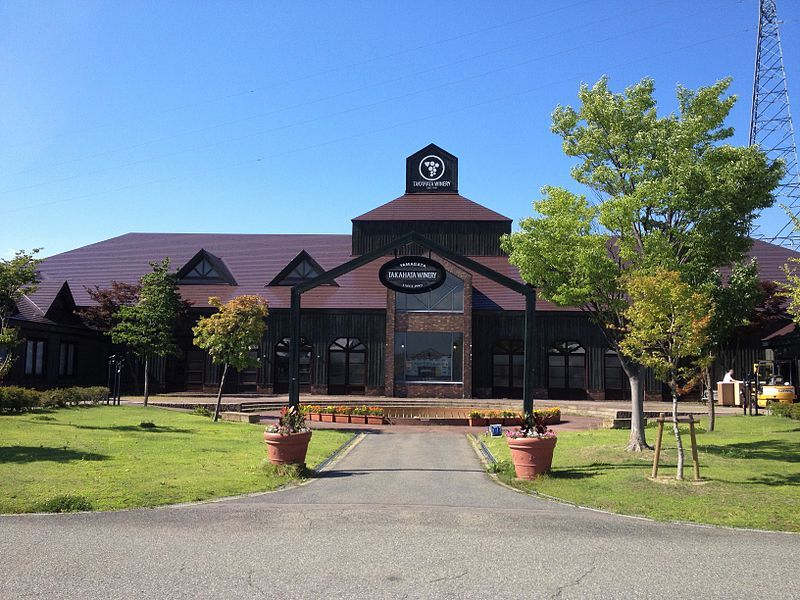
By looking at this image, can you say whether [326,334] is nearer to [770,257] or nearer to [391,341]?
[391,341]

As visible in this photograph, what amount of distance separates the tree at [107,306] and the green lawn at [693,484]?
27.8 metres

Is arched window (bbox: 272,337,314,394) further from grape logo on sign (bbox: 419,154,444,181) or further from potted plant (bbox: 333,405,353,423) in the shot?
grape logo on sign (bbox: 419,154,444,181)

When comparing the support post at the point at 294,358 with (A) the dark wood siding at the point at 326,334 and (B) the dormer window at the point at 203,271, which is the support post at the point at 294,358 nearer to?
(A) the dark wood siding at the point at 326,334

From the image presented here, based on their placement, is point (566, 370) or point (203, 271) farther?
point (203, 271)

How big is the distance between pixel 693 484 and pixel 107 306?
35.4m

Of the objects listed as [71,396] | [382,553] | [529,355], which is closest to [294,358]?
[529,355]

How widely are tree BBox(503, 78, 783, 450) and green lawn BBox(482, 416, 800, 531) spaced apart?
1927 millimetres

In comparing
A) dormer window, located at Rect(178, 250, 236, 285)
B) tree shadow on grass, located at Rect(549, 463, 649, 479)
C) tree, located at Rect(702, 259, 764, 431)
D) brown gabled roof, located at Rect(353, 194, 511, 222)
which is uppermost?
brown gabled roof, located at Rect(353, 194, 511, 222)

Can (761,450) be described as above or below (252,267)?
below

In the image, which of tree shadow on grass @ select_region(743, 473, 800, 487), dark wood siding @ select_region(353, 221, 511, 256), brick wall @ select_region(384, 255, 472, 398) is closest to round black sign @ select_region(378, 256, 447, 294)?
tree shadow on grass @ select_region(743, 473, 800, 487)

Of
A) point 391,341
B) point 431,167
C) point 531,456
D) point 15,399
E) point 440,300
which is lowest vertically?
point 531,456

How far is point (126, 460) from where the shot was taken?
563 inches

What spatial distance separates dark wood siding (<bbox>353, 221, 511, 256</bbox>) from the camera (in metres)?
46.2

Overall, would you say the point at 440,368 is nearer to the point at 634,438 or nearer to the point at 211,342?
the point at 211,342
